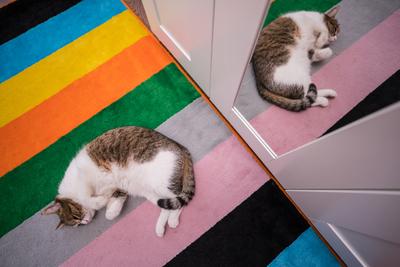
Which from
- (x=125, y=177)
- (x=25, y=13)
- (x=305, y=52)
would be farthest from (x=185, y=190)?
(x=25, y=13)

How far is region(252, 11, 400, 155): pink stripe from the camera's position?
4.15 ft

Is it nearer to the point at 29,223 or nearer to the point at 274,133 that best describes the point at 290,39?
the point at 274,133

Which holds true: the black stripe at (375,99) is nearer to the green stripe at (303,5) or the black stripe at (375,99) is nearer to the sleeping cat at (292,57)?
the sleeping cat at (292,57)

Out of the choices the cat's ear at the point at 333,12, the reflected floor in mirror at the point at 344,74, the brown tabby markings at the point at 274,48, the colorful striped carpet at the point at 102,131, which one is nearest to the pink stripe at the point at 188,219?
the colorful striped carpet at the point at 102,131

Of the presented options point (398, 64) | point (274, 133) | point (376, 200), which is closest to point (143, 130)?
point (274, 133)

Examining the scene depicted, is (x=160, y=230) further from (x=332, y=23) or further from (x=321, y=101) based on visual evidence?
(x=332, y=23)

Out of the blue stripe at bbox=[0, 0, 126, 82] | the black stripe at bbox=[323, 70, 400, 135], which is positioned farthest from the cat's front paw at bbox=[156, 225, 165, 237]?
the blue stripe at bbox=[0, 0, 126, 82]

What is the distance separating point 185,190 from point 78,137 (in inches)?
29.9

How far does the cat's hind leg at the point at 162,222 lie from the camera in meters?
1.19

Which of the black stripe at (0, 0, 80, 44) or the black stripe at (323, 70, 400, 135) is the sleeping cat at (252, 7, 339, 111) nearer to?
the black stripe at (323, 70, 400, 135)

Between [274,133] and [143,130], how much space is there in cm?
73

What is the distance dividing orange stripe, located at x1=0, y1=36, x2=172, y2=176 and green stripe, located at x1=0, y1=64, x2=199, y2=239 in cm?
5

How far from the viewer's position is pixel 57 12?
1.71 meters

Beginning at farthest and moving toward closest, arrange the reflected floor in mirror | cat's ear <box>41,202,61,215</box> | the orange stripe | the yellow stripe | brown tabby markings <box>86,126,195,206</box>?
1. the yellow stripe
2. the orange stripe
3. the reflected floor in mirror
4. brown tabby markings <box>86,126,195,206</box>
5. cat's ear <box>41,202,61,215</box>
